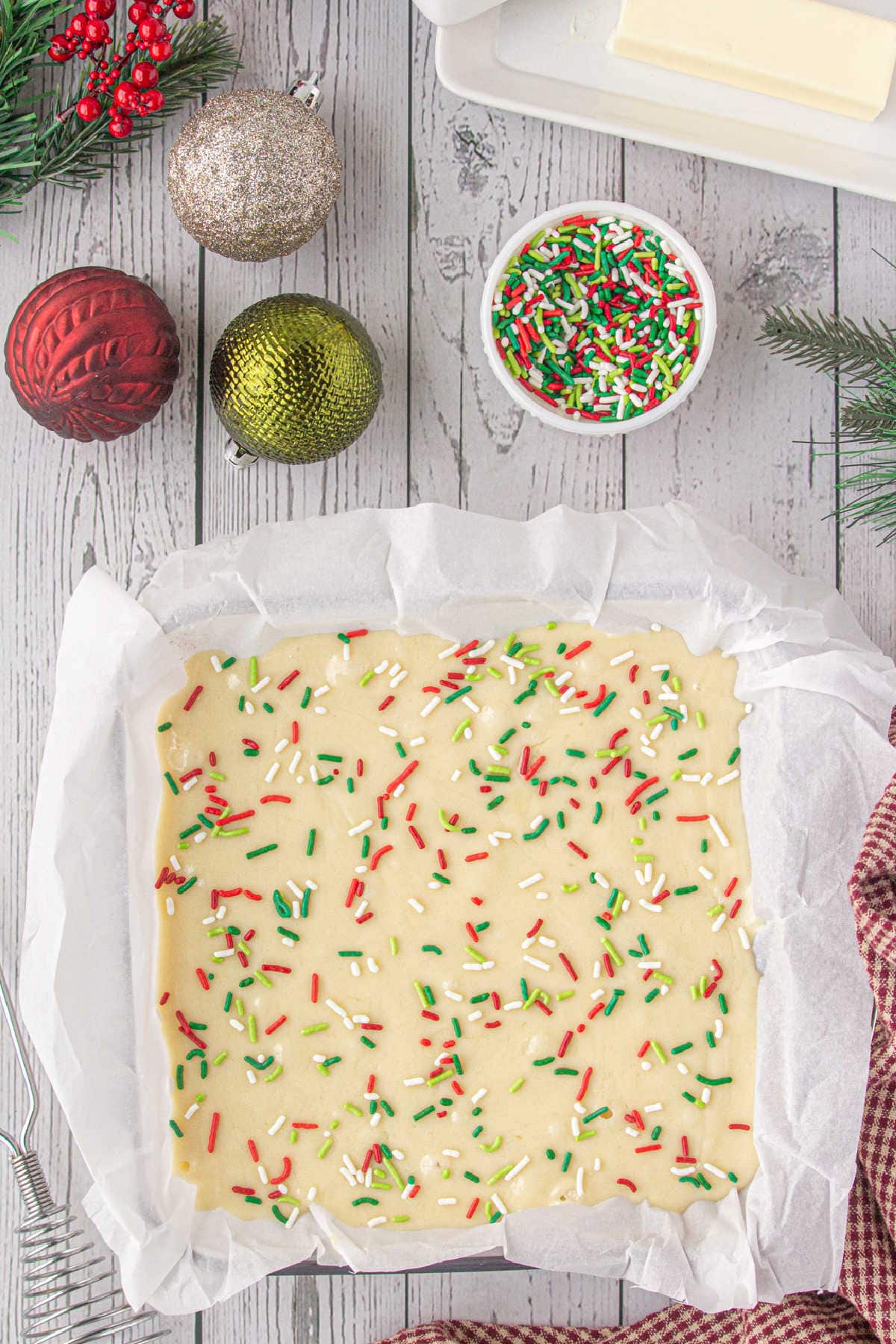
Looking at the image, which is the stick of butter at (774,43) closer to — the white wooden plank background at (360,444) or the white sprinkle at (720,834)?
the white wooden plank background at (360,444)

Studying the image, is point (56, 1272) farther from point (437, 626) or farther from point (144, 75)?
point (144, 75)

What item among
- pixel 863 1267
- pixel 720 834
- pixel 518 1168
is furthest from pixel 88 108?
pixel 863 1267

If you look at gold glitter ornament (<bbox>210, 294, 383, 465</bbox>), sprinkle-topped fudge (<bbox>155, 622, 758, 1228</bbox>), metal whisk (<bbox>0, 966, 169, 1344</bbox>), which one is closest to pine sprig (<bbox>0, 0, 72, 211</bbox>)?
gold glitter ornament (<bbox>210, 294, 383, 465</bbox>)

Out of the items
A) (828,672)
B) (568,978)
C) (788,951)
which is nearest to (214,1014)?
(568,978)

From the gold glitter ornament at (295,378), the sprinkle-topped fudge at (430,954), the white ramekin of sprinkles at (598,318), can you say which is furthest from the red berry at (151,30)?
the sprinkle-topped fudge at (430,954)

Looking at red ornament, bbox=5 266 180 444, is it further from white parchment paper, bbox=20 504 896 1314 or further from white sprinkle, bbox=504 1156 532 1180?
white sprinkle, bbox=504 1156 532 1180
